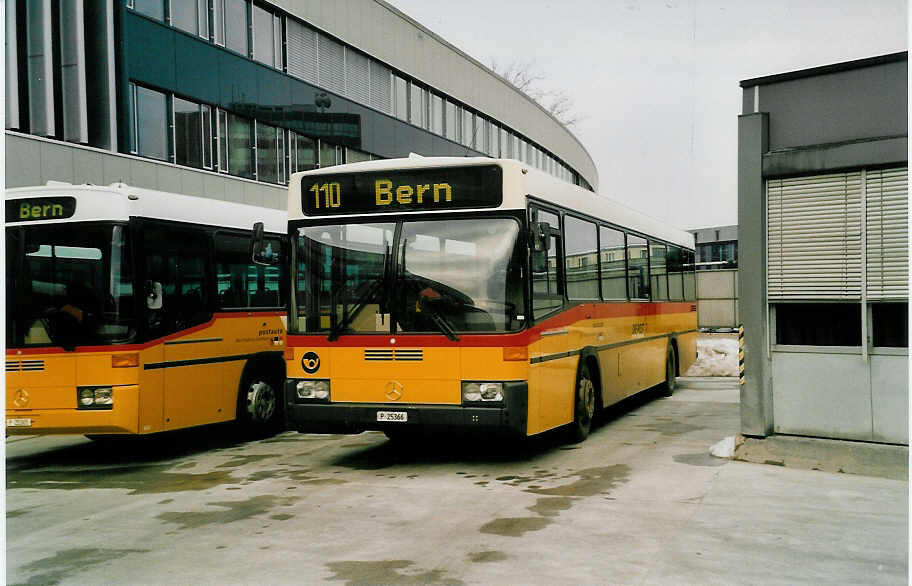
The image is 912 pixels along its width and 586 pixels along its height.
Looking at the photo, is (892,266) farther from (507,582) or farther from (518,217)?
(507,582)

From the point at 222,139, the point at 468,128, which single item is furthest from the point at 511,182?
the point at 468,128

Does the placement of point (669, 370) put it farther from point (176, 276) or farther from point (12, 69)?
point (12, 69)

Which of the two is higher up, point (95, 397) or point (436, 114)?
point (436, 114)

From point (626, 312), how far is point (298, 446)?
4.97m

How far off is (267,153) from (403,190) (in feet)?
56.3

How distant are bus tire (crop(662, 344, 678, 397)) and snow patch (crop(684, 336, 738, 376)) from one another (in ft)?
14.1

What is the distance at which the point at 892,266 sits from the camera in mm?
9336

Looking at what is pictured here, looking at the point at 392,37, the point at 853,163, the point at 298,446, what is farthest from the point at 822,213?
the point at 392,37

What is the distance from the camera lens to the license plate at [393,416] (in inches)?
376

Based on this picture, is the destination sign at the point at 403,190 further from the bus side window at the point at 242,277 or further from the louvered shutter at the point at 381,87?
the louvered shutter at the point at 381,87

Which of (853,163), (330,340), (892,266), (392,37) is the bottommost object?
(330,340)

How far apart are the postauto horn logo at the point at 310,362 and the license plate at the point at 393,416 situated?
33.4 inches

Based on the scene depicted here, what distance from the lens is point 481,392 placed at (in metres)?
9.38

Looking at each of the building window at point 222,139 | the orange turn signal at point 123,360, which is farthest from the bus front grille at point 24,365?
the building window at point 222,139
